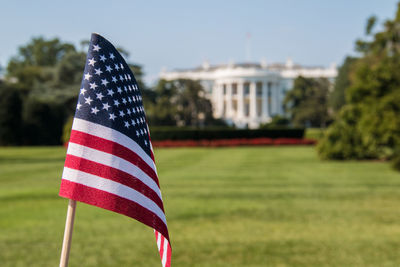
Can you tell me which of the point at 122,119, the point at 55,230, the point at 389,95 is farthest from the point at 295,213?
the point at 389,95

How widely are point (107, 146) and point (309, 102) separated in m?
67.7

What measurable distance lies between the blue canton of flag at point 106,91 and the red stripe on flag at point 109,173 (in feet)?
0.50

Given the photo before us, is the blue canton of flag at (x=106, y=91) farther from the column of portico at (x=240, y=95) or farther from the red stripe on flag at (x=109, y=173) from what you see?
the column of portico at (x=240, y=95)

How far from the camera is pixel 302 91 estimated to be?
240ft

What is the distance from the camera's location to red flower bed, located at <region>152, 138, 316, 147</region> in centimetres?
3672

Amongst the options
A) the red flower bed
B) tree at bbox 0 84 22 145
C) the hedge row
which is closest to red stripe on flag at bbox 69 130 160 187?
the red flower bed

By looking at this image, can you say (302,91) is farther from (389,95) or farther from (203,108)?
(389,95)

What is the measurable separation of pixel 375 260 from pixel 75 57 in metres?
38.6

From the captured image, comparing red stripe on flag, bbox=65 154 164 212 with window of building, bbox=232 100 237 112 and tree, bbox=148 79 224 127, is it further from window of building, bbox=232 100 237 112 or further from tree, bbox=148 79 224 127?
window of building, bbox=232 100 237 112

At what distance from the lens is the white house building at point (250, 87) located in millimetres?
95125

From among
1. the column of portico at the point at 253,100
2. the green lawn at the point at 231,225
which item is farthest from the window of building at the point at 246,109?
the green lawn at the point at 231,225

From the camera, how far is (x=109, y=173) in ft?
6.90

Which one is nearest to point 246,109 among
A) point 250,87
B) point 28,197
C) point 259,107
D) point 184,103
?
point 259,107

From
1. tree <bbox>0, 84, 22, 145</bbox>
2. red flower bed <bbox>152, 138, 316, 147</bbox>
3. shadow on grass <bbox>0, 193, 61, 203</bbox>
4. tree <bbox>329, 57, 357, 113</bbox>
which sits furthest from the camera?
tree <bbox>329, 57, 357, 113</bbox>
